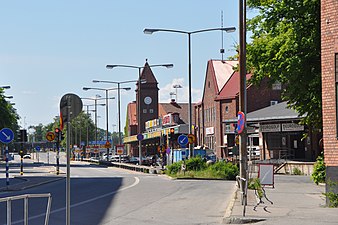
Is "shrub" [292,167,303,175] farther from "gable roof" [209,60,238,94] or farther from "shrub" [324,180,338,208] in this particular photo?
"gable roof" [209,60,238,94]

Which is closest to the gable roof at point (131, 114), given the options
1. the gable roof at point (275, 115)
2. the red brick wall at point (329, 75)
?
the gable roof at point (275, 115)

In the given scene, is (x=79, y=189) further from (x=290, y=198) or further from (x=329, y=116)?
(x=329, y=116)

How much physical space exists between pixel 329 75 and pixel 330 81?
0.64 ft

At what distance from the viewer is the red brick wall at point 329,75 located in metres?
18.9

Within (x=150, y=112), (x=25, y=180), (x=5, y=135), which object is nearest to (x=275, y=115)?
(x=25, y=180)

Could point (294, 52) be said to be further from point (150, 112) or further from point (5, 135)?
point (150, 112)

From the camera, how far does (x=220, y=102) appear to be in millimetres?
83625

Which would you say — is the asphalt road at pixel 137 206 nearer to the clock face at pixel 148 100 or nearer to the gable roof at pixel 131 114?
the clock face at pixel 148 100

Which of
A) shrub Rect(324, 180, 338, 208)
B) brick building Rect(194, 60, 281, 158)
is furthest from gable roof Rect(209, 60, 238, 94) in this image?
shrub Rect(324, 180, 338, 208)

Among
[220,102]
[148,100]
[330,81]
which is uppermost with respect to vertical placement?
[148,100]

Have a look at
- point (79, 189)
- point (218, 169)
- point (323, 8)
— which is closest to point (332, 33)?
point (323, 8)

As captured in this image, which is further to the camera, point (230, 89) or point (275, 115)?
point (230, 89)

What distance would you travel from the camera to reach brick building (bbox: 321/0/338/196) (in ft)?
61.8

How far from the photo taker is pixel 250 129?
6384cm
